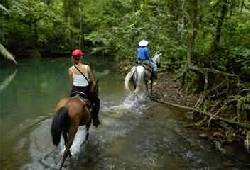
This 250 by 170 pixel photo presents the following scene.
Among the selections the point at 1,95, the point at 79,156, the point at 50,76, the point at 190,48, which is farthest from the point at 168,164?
the point at 50,76

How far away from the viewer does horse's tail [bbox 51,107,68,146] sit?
29.5 feet

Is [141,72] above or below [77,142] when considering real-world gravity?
above

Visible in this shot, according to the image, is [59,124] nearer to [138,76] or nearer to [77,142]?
[77,142]

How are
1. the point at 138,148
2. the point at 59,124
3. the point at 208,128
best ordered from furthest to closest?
the point at 208,128 < the point at 138,148 < the point at 59,124

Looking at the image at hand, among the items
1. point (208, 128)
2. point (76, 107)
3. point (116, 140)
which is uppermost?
point (76, 107)

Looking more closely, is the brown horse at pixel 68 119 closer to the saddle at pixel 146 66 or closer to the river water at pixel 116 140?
the river water at pixel 116 140

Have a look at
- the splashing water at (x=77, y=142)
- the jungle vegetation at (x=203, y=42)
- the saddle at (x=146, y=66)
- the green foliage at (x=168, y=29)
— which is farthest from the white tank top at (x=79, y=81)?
the saddle at (x=146, y=66)

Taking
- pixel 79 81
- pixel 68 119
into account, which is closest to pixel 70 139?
pixel 68 119

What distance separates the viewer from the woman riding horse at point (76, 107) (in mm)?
9063

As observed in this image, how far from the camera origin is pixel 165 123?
13008 mm

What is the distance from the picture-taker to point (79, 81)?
34.4 ft

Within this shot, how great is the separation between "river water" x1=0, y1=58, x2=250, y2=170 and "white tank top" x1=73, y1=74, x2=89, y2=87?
3.74 ft

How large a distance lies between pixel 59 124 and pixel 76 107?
0.64 m

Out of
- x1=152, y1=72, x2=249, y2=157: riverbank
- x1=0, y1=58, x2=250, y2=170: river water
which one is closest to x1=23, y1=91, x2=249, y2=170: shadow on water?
x1=0, y1=58, x2=250, y2=170: river water
